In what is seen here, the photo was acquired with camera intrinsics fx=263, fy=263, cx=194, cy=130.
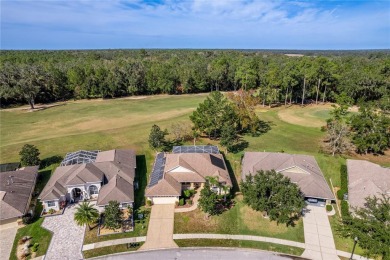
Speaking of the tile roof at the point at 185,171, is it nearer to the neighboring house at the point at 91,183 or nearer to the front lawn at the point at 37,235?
the neighboring house at the point at 91,183

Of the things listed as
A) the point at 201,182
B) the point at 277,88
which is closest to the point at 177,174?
the point at 201,182

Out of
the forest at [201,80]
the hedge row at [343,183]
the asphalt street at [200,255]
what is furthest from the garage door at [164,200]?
the forest at [201,80]

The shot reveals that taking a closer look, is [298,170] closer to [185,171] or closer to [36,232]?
[185,171]

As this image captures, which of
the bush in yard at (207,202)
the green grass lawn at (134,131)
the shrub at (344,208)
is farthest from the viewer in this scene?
the green grass lawn at (134,131)

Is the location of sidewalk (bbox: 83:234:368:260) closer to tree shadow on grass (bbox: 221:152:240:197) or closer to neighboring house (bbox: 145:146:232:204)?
neighboring house (bbox: 145:146:232:204)

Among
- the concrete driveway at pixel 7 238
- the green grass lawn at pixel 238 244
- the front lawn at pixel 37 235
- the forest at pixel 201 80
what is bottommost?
the concrete driveway at pixel 7 238

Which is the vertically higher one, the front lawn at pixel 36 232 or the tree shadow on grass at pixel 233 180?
the tree shadow on grass at pixel 233 180

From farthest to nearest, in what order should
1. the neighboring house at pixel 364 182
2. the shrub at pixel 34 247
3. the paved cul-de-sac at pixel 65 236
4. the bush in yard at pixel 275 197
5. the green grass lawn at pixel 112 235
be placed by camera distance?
the neighboring house at pixel 364 182
the bush in yard at pixel 275 197
the green grass lawn at pixel 112 235
the shrub at pixel 34 247
the paved cul-de-sac at pixel 65 236

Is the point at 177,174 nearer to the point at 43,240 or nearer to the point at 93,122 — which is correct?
the point at 43,240
